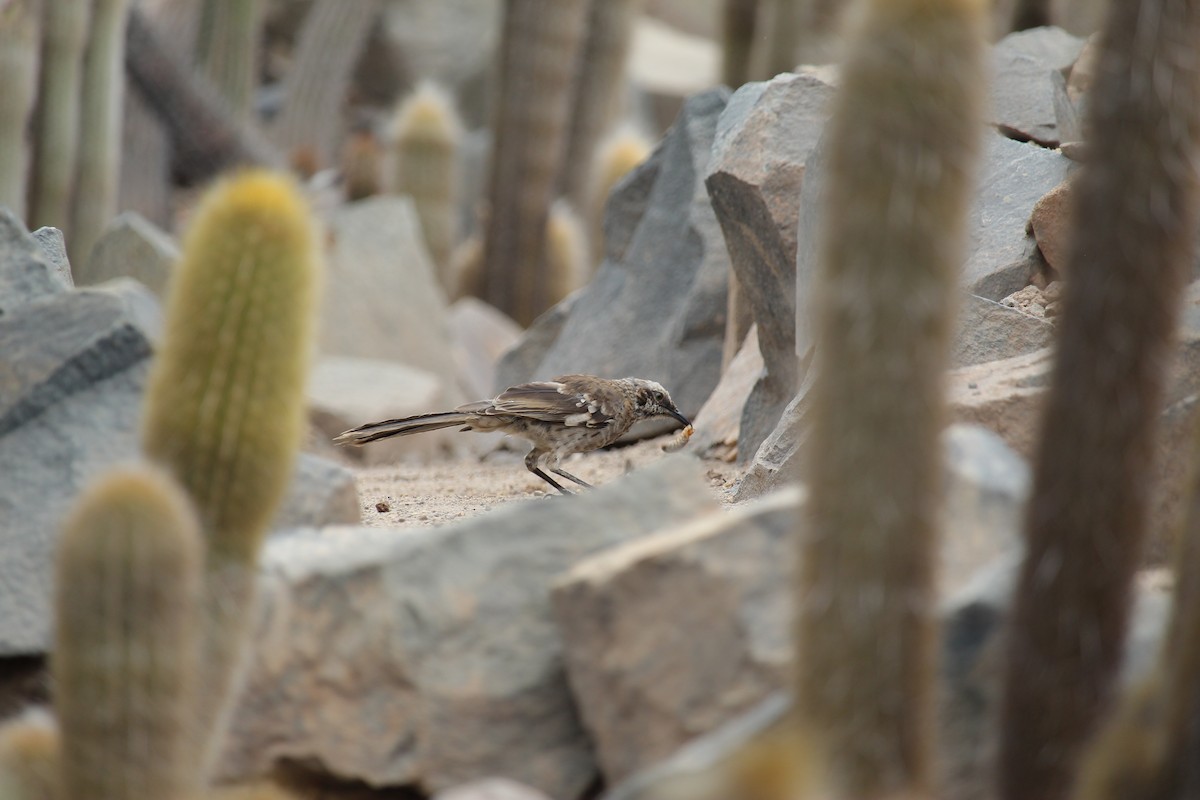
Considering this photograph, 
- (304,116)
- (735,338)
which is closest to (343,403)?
(735,338)

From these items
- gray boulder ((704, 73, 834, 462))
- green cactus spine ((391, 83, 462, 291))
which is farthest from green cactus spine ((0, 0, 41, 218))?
gray boulder ((704, 73, 834, 462))

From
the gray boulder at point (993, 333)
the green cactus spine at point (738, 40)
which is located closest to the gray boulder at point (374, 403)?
the gray boulder at point (993, 333)

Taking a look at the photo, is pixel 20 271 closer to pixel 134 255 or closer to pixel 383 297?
pixel 134 255

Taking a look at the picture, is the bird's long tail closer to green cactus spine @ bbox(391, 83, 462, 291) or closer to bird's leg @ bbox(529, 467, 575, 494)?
bird's leg @ bbox(529, 467, 575, 494)

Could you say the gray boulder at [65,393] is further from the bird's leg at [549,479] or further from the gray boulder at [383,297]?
the gray boulder at [383,297]

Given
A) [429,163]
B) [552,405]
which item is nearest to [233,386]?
[552,405]

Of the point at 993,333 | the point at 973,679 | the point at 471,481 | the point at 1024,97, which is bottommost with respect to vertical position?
the point at 471,481

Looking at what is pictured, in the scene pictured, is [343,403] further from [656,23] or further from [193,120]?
[656,23]
